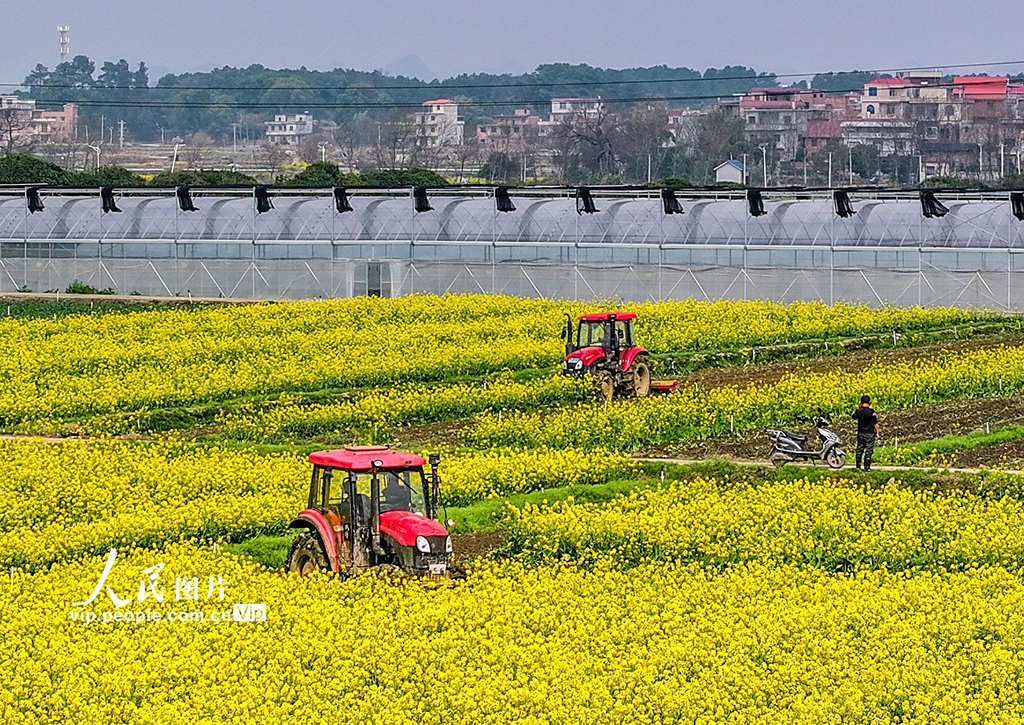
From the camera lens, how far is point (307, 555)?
77.8 feet

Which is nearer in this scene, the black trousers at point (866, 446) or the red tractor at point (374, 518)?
the red tractor at point (374, 518)

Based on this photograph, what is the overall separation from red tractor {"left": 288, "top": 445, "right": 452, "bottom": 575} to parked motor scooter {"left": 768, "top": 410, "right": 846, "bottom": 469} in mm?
11247

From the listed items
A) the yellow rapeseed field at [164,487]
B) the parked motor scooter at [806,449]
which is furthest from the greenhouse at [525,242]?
the yellow rapeseed field at [164,487]

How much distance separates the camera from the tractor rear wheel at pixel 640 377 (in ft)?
138

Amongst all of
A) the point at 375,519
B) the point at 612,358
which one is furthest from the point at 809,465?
the point at 375,519

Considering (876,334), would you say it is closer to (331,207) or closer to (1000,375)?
(1000,375)

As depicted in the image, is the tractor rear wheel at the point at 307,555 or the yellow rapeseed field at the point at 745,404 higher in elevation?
the yellow rapeseed field at the point at 745,404

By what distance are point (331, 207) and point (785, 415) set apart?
3705 cm

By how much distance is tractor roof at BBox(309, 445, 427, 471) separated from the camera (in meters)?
23.0

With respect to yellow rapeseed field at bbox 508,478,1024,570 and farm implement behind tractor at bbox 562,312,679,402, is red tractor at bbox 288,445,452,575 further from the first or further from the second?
farm implement behind tractor at bbox 562,312,679,402

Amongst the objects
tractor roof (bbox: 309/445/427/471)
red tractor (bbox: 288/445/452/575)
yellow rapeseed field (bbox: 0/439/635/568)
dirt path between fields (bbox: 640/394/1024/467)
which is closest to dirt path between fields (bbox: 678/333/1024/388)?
dirt path between fields (bbox: 640/394/1024/467)
